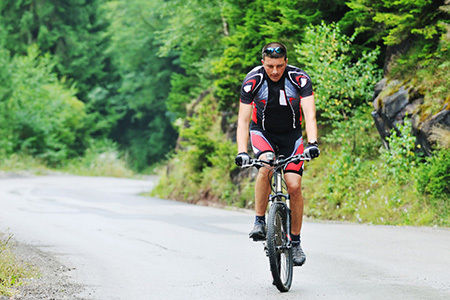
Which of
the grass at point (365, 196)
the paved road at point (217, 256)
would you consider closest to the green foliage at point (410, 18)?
the grass at point (365, 196)

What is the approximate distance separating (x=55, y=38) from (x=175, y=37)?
1044 inches

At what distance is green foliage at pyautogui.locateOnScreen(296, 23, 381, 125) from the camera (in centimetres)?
1477

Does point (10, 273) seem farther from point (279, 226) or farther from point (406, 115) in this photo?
point (406, 115)

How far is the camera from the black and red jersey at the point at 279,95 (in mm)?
6742

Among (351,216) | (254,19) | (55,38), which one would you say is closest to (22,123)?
(55,38)

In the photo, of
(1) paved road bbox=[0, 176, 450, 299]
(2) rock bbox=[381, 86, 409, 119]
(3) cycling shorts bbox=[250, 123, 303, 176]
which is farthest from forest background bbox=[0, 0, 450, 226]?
(3) cycling shorts bbox=[250, 123, 303, 176]

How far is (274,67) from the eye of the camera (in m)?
6.67

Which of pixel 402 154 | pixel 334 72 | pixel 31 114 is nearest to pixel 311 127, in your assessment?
pixel 402 154

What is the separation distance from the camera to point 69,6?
174ft

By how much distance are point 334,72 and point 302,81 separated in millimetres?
8175

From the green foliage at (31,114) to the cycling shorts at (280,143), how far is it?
3261 cm

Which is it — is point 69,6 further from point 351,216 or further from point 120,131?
point 351,216

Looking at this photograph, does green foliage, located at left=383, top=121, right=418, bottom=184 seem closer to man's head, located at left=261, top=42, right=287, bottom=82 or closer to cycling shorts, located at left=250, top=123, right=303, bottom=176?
cycling shorts, located at left=250, top=123, right=303, bottom=176

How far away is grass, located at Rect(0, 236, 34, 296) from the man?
2.16 metres
